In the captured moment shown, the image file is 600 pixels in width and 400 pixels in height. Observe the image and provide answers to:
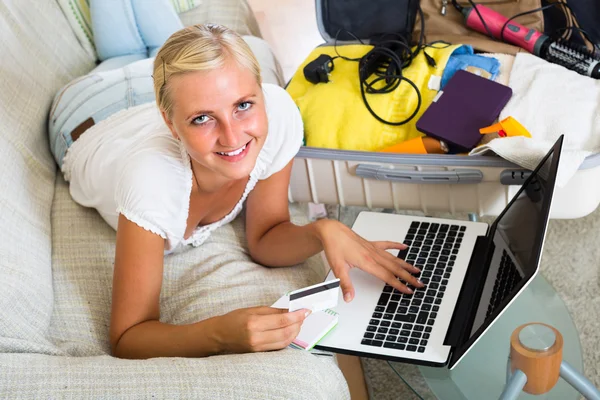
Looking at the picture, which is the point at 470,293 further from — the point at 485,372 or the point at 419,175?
the point at 419,175

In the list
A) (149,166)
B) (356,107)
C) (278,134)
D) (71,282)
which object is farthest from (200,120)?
(356,107)

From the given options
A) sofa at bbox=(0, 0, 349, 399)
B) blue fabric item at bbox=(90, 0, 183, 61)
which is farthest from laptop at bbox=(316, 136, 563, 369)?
blue fabric item at bbox=(90, 0, 183, 61)

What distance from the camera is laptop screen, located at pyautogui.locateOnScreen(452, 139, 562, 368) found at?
3.18 ft

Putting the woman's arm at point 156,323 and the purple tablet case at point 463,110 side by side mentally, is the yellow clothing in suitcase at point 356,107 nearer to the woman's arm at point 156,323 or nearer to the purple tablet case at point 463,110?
the purple tablet case at point 463,110

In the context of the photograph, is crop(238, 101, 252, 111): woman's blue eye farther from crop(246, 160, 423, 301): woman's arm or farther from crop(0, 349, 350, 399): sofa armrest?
crop(0, 349, 350, 399): sofa armrest

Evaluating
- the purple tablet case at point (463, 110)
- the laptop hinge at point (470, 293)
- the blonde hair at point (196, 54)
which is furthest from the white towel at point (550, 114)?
the blonde hair at point (196, 54)

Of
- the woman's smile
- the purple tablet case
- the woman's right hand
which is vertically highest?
the woman's smile

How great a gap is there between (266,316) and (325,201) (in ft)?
1.74

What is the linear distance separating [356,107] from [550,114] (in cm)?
41

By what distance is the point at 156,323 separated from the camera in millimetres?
1104

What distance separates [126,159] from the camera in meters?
1.21

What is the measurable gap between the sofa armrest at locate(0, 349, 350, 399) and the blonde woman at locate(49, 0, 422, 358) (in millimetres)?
60

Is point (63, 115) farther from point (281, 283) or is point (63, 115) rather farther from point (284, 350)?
point (284, 350)

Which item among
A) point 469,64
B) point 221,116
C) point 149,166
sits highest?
point 221,116
